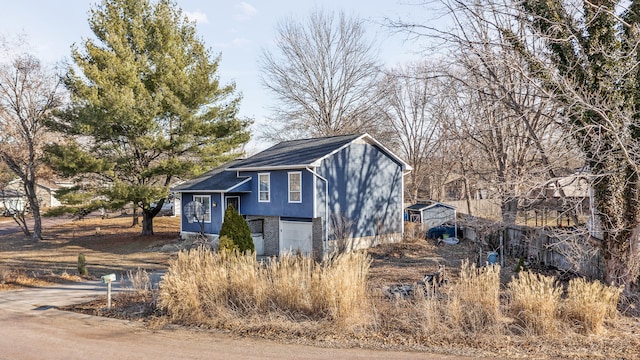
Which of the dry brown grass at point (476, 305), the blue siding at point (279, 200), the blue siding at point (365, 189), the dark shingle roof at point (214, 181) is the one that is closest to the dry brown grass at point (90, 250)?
the dark shingle roof at point (214, 181)

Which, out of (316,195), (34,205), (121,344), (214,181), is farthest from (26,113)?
(121,344)

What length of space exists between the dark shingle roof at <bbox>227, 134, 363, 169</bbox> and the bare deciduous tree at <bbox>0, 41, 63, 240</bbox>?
39.9ft

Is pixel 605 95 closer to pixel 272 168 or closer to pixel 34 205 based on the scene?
pixel 272 168

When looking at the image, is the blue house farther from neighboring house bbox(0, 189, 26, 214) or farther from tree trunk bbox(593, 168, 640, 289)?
neighboring house bbox(0, 189, 26, 214)

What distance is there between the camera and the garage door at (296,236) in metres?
19.5

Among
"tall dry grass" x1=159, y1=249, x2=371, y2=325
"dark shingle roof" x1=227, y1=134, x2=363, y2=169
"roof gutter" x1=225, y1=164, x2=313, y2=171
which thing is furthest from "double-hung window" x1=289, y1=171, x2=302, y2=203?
"tall dry grass" x1=159, y1=249, x2=371, y2=325

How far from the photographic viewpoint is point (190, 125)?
80.1 ft

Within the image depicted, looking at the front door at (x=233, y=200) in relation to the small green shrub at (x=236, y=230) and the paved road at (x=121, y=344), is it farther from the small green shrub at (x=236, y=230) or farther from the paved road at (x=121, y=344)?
the paved road at (x=121, y=344)

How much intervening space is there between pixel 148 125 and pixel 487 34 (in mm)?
18218

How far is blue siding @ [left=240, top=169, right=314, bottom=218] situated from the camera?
19.0m

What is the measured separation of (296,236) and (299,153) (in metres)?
3.85

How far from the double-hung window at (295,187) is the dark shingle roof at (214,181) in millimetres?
2983

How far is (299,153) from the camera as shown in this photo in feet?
69.5

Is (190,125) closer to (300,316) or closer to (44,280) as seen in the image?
(44,280)
